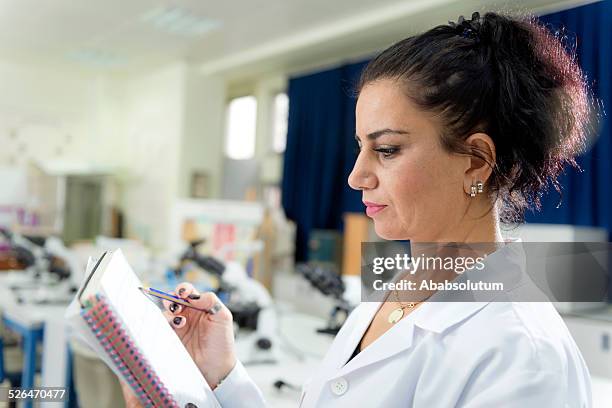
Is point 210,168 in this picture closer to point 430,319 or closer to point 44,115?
point 44,115

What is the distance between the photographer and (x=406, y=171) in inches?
31.4

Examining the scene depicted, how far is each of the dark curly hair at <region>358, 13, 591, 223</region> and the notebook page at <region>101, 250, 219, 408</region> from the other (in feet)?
1.59

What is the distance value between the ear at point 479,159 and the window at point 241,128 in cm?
630

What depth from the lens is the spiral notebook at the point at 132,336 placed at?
629 mm

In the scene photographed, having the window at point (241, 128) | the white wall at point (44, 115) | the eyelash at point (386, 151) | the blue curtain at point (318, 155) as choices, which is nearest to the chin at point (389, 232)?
the eyelash at point (386, 151)

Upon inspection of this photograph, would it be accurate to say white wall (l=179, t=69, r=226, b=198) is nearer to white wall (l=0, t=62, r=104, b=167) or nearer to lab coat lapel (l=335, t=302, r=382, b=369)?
white wall (l=0, t=62, r=104, b=167)

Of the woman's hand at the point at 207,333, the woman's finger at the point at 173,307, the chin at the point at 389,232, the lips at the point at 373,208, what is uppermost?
the lips at the point at 373,208

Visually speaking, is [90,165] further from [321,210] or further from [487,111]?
[487,111]

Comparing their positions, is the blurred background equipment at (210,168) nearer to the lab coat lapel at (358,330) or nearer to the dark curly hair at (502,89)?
the lab coat lapel at (358,330)

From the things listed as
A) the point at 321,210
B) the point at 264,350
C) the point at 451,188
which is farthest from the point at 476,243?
the point at 321,210

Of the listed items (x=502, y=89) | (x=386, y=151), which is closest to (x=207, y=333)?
(x=386, y=151)

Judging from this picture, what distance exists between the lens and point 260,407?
96cm

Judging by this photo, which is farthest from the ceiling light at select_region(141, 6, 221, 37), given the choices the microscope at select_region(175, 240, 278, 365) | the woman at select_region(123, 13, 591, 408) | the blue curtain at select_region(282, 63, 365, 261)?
the woman at select_region(123, 13, 591, 408)

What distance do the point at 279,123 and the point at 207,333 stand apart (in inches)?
232
